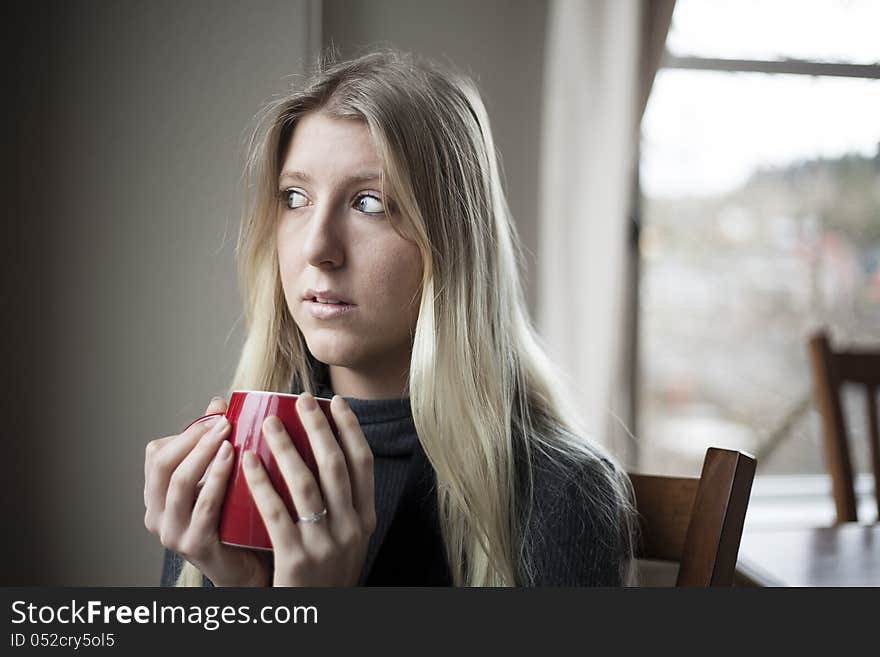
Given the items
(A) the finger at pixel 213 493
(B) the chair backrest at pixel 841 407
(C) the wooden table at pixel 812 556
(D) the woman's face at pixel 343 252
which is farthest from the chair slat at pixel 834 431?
(A) the finger at pixel 213 493

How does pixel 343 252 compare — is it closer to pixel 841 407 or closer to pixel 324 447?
pixel 324 447

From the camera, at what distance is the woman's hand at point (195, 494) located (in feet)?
1.19

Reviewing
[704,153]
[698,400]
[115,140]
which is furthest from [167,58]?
[698,400]

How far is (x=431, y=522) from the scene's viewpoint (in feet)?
1.58

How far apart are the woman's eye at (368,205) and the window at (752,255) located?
39.5 inches

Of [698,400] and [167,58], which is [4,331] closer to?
[167,58]

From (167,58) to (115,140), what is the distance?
64mm

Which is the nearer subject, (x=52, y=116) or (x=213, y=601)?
(x=213, y=601)

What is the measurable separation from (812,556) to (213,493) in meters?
0.49

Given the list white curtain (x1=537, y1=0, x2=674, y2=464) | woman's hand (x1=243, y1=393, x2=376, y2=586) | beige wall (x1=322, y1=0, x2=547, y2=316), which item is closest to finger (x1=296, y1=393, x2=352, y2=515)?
woman's hand (x1=243, y1=393, x2=376, y2=586)

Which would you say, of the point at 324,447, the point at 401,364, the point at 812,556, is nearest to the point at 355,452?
the point at 324,447

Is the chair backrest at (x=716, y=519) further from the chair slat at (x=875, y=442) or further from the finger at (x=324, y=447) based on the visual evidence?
the chair slat at (x=875, y=442)

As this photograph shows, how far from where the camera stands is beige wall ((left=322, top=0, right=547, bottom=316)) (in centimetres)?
55

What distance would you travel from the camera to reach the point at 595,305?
0.82 meters
